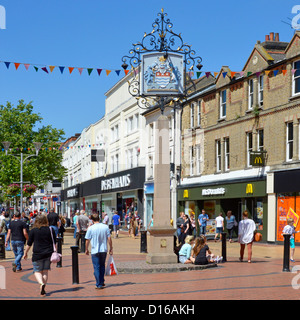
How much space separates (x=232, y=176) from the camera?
33.3 meters

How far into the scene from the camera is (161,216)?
54.7ft

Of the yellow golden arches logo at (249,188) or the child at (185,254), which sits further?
the yellow golden arches logo at (249,188)

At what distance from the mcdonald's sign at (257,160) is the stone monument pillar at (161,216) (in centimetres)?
1348

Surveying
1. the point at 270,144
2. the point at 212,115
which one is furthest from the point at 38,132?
the point at 270,144

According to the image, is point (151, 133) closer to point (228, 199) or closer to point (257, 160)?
point (228, 199)

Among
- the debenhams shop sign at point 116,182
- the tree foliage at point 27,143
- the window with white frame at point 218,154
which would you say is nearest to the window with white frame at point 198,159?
the window with white frame at point 218,154

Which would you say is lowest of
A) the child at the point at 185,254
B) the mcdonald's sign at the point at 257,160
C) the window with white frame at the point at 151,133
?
the child at the point at 185,254

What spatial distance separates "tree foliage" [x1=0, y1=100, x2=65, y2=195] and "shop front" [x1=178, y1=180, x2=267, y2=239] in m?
18.2

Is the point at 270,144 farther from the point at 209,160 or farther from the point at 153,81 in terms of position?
the point at 153,81

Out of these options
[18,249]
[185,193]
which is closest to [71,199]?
[185,193]

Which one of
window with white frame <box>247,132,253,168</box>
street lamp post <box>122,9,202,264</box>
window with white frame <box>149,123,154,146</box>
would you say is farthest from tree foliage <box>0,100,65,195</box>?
street lamp post <box>122,9,202,264</box>

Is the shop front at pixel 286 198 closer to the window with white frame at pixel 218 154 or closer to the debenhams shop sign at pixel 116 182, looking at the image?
the window with white frame at pixel 218 154

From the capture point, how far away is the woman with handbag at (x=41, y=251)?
1155cm
